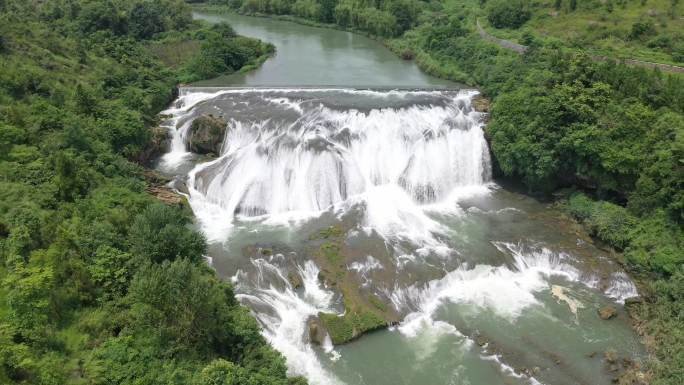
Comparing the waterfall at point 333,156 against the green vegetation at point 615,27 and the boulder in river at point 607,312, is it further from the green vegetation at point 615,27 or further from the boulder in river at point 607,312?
the green vegetation at point 615,27

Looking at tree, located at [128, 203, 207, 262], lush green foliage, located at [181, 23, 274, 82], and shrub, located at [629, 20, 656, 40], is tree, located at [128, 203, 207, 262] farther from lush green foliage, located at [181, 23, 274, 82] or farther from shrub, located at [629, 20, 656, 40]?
shrub, located at [629, 20, 656, 40]

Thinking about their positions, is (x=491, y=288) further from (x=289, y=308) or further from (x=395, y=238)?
(x=289, y=308)

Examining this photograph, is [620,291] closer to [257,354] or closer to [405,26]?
[257,354]

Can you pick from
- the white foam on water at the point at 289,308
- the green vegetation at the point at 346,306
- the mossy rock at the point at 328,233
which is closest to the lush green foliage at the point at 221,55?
the mossy rock at the point at 328,233

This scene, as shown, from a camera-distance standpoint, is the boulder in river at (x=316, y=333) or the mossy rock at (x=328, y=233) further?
the mossy rock at (x=328, y=233)

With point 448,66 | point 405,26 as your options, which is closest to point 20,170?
point 448,66
